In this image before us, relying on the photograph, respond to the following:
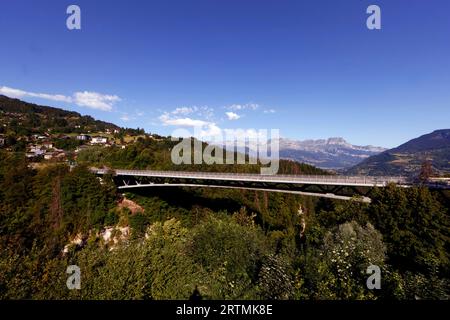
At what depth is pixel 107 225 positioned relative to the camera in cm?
5091

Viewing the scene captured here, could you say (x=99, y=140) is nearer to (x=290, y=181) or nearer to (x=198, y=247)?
(x=290, y=181)

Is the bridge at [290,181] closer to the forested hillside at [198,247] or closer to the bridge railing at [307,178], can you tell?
the bridge railing at [307,178]

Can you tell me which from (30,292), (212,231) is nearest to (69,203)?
(212,231)

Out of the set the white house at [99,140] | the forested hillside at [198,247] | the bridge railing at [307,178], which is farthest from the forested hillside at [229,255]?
the white house at [99,140]

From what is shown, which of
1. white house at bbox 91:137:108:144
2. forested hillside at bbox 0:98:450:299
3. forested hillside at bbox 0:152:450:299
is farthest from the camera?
white house at bbox 91:137:108:144

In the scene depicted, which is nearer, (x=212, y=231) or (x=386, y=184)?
(x=212, y=231)

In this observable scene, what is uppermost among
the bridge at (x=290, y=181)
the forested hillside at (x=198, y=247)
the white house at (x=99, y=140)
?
the white house at (x=99, y=140)

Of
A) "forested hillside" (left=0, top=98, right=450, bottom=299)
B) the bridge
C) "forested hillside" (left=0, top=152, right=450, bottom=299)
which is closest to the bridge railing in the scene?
the bridge

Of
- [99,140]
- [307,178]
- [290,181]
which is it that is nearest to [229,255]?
[290,181]

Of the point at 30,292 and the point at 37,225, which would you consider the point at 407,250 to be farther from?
the point at 37,225

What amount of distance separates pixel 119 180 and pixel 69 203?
34.6ft

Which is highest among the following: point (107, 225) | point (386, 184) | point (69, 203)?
point (386, 184)

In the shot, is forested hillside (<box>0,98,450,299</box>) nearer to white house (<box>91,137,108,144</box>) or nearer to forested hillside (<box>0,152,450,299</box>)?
forested hillside (<box>0,152,450,299</box>)
